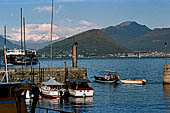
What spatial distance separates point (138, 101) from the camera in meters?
60.2

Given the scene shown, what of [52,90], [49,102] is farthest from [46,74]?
[49,102]

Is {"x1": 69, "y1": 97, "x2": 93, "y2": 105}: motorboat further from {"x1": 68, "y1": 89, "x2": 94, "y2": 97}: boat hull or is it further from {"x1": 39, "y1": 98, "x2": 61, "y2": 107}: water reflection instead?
{"x1": 39, "y1": 98, "x2": 61, "y2": 107}: water reflection

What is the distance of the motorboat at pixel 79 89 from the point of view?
199 feet

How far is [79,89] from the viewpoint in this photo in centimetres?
6097

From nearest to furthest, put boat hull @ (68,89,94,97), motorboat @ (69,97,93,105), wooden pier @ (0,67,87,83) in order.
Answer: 1. motorboat @ (69,97,93,105)
2. boat hull @ (68,89,94,97)
3. wooden pier @ (0,67,87,83)

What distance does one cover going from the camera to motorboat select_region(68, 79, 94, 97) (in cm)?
6078

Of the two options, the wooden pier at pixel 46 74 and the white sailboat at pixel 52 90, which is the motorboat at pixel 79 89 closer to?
the white sailboat at pixel 52 90

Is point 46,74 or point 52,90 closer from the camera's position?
point 52,90

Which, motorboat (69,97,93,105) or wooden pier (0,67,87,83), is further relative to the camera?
wooden pier (0,67,87,83)

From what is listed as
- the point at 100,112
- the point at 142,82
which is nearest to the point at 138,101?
the point at 100,112

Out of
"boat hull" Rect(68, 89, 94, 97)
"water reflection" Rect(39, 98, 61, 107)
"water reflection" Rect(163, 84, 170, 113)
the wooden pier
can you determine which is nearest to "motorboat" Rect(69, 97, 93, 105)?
A: "boat hull" Rect(68, 89, 94, 97)

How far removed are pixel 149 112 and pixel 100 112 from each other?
6.43m

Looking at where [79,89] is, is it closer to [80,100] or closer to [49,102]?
[80,100]

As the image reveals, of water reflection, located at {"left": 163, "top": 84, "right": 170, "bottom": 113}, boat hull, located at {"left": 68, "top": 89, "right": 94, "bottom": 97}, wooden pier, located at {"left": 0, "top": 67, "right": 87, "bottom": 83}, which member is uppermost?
wooden pier, located at {"left": 0, "top": 67, "right": 87, "bottom": 83}
